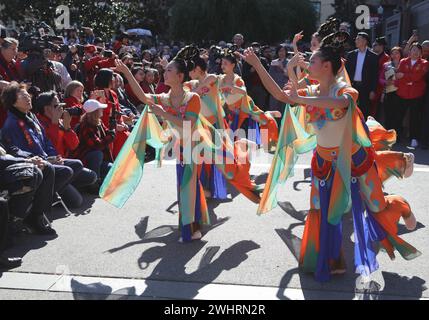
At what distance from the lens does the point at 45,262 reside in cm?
417

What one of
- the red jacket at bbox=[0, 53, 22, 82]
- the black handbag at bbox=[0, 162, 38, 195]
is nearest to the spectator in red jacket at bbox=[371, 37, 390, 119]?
the red jacket at bbox=[0, 53, 22, 82]

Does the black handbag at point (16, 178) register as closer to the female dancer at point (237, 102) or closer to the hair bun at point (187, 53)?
the hair bun at point (187, 53)

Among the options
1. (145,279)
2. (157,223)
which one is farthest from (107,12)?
(145,279)

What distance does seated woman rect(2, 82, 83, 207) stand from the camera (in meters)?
4.88

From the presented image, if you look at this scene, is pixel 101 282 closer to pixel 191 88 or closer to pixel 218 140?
pixel 218 140

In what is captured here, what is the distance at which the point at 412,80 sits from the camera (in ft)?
29.6

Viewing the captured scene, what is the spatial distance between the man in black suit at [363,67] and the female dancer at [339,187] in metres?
5.38

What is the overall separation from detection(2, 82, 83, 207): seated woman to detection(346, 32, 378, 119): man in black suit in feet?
18.6

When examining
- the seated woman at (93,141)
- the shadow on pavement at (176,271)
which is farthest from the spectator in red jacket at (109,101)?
the shadow on pavement at (176,271)

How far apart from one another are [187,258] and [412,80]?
6331 millimetres

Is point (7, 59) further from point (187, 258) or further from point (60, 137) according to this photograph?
point (187, 258)

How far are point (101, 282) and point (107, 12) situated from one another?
51.0ft

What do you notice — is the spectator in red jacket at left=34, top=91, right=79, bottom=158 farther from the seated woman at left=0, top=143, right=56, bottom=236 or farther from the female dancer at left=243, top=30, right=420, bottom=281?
the female dancer at left=243, top=30, right=420, bottom=281

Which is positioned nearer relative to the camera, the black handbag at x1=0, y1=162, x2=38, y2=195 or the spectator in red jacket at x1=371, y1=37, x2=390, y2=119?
the black handbag at x1=0, y1=162, x2=38, y2=195
